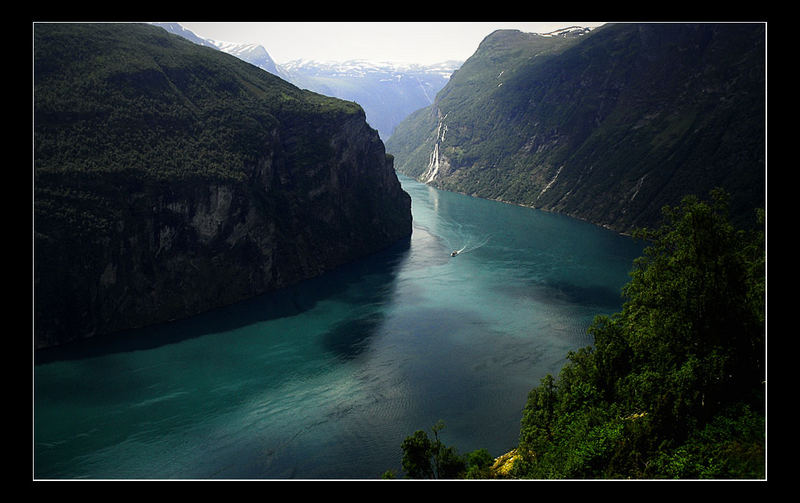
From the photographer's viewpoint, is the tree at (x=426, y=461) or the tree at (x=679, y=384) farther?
the tree at (x=426, y=461)

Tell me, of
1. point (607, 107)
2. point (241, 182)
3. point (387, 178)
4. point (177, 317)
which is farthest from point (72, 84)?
point (607, 107)

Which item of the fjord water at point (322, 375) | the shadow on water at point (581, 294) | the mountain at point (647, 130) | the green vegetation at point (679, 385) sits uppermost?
the mountain at point (647, 130)

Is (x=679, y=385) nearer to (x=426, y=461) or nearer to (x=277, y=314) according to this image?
(x=426, y=461)

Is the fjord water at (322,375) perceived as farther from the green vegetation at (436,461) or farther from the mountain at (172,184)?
the green vegetation at (436,461)

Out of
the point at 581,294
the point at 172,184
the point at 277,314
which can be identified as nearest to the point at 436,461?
the point at 277,314

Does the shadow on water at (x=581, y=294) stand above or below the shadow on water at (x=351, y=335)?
above

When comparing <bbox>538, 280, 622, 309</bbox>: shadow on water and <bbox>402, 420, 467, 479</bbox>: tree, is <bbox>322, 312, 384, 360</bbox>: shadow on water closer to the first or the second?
<bbox>538, 280, 622, 309</bbox>: shadow on water

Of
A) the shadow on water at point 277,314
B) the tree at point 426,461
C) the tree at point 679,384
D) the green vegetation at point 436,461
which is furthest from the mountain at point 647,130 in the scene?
the tree at point 426,461
